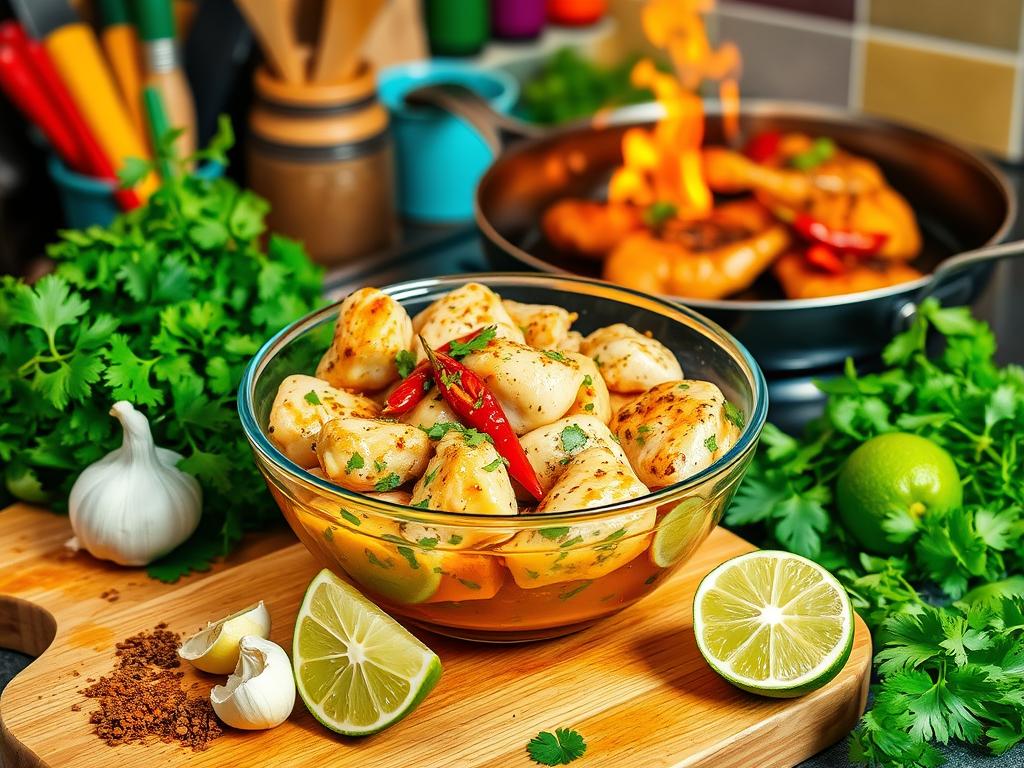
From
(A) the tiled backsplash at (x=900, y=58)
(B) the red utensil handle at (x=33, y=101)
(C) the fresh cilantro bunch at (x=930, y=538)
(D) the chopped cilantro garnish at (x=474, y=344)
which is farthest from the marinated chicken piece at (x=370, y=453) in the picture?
(A) the tiled backsplash at (x=900, y=58)

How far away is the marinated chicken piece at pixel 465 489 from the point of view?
100 cm

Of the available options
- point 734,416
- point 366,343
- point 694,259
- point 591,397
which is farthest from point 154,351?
point 694,259

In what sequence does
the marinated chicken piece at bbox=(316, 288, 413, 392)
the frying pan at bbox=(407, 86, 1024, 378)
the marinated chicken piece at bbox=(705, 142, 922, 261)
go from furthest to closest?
the marinated chicken piece at bbox=(705, 142, 922, 261), the frying pan at bbox=(407, 86, 1024, 378), the marinated chicken piece at bbox=(316, 288, 413, 392)

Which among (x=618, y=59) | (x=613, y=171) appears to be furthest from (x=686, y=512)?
(x=618, y=59)

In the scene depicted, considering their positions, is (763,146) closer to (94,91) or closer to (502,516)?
(94,91)

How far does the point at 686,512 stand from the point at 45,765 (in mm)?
581

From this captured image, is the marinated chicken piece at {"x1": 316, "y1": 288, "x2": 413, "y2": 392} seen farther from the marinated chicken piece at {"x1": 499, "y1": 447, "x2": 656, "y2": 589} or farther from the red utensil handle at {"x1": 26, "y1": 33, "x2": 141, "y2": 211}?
the red utensil handle at {"x1": 26, "y1": 33, "x2": 141, "y2": 211}

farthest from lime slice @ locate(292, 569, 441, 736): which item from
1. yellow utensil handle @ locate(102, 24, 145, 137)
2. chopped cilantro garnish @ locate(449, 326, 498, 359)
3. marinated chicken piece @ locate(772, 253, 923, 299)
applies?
yellow utensil handle @ locate(102, 24, 145, 137)

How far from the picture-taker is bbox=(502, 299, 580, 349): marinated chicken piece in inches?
49.5

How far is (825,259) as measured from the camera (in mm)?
1775

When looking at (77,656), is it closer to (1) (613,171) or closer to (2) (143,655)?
(2) (143,655)

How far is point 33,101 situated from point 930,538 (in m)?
1.56

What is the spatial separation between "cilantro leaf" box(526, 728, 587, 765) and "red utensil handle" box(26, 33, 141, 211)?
4.35 feet

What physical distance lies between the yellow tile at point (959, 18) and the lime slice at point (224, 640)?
183 centimetres
